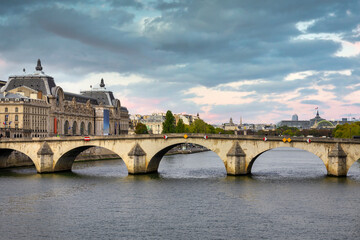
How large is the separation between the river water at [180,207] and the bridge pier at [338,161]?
158cm

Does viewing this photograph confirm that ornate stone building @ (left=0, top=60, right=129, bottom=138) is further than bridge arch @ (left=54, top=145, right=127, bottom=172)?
Yes

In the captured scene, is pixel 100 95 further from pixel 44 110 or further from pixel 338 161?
pixel 338 161

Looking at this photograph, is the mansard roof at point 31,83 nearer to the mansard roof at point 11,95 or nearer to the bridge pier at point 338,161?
the mansard roof at point 11,95

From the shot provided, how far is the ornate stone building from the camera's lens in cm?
12262

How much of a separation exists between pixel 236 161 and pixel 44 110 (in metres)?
72.0

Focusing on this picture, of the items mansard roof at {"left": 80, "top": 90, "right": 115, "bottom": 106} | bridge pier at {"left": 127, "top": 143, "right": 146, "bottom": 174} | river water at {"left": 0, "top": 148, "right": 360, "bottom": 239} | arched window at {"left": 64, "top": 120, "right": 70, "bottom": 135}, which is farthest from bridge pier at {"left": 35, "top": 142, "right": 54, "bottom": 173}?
mansard roof at {"left": 80, "top": 90, "right": 115, "bottom": 106}

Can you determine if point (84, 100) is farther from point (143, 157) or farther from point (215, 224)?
point (215, 224)

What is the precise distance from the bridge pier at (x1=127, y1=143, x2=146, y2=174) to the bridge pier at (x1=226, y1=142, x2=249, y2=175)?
42.6 feet

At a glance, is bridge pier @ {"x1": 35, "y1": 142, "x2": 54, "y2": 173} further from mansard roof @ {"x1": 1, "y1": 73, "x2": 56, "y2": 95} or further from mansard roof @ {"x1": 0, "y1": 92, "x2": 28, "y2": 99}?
mansard roof @ {"x1": 1, "y1": 73, "x2": 56, "y2": 95}

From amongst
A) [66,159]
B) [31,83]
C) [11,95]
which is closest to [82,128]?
[31,83]

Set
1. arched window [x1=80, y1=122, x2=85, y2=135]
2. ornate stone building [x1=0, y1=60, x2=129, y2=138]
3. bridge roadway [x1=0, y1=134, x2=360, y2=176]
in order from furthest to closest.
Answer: arched window [x1=80, y1=122, x2=85, y2=135] < ornate stone building [x1=0, y1=60, x2=129, y2=138] < bridge roadway [x1=0, y1=134, x2=360, y2=176]

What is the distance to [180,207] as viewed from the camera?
5341 centimetres

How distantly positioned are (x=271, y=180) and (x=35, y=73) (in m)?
88.8

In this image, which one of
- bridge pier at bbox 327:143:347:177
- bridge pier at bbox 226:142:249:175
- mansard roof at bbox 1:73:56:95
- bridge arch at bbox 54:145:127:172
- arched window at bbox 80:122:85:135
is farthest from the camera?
arched window at bbox 80:122:85:135
